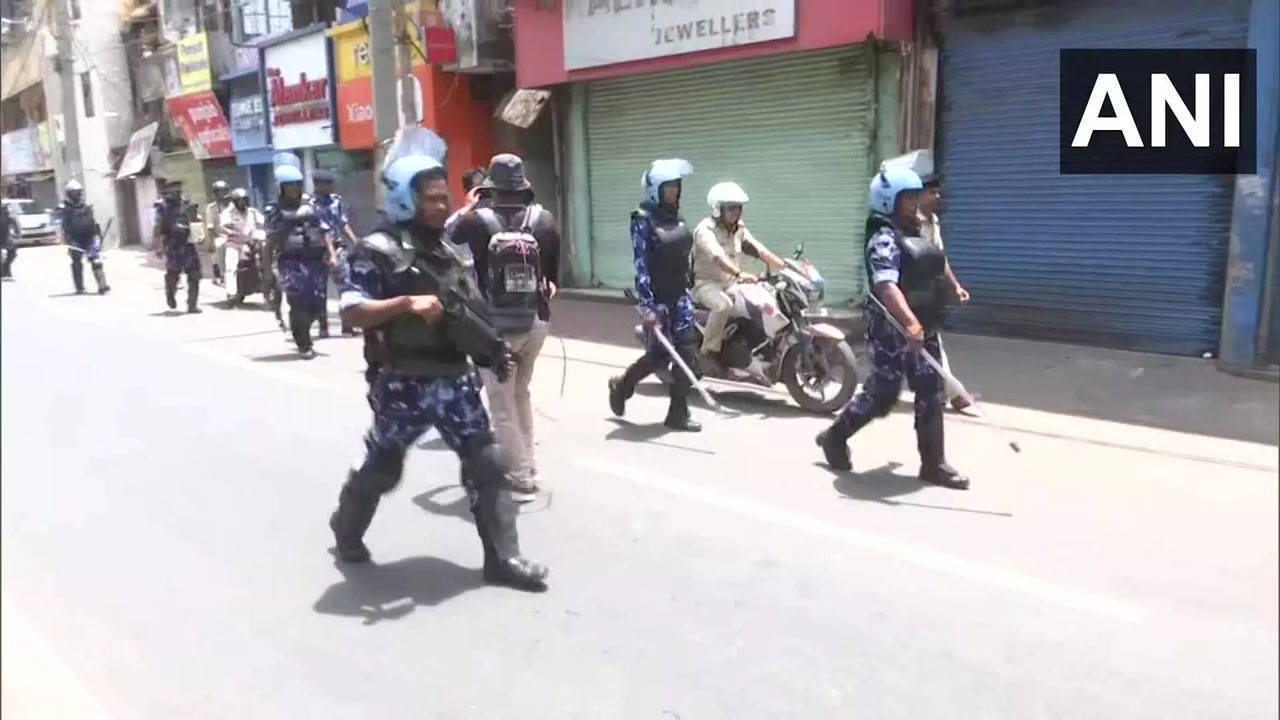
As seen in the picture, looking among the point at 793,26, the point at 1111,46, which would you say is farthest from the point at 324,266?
the point at 1111,46

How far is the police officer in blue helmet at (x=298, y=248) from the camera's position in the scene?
877 cm

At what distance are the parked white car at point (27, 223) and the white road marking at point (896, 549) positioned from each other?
3.05 m

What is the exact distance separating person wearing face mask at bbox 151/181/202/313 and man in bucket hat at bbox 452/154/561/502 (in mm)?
1128

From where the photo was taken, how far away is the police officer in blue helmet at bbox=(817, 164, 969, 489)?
15.2 feet

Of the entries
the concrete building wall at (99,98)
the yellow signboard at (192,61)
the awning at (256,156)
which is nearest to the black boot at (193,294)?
the awning at (256,156)

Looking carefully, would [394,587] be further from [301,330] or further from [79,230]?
[301,330]

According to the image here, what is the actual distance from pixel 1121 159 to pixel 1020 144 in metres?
1.20

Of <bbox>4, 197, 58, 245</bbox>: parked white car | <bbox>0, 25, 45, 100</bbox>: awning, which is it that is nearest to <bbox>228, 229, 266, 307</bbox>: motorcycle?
<bbox>0, 25, 45, 100</bbox>: awning

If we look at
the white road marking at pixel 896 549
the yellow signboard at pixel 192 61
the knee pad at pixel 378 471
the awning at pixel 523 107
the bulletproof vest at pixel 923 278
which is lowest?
the white road marking at pixel 896 549

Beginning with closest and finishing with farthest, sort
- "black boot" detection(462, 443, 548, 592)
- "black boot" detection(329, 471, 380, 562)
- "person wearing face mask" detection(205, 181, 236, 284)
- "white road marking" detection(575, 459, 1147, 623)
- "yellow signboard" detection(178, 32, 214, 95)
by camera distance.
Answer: "yellow signboard" detection(178, 32, 214, 95) → "white road marking" detection(575, 459, 1147, 623) → "black boot" detection(462, 443, 548, 592) → "black boot" detection(329, 471, 380, 562) → "person wearing face mask" detection(205, 181, 236, 284)

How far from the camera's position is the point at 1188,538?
3869mm

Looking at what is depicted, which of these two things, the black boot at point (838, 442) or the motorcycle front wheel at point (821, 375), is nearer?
the black boot at point (838, 442)

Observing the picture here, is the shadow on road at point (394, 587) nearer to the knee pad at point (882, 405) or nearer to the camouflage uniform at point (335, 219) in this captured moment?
the knee pad at point (882, 405)

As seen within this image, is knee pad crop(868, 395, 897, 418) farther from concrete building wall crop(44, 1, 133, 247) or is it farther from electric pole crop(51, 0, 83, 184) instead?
electric pole crop(51, 0, 83, 184)
